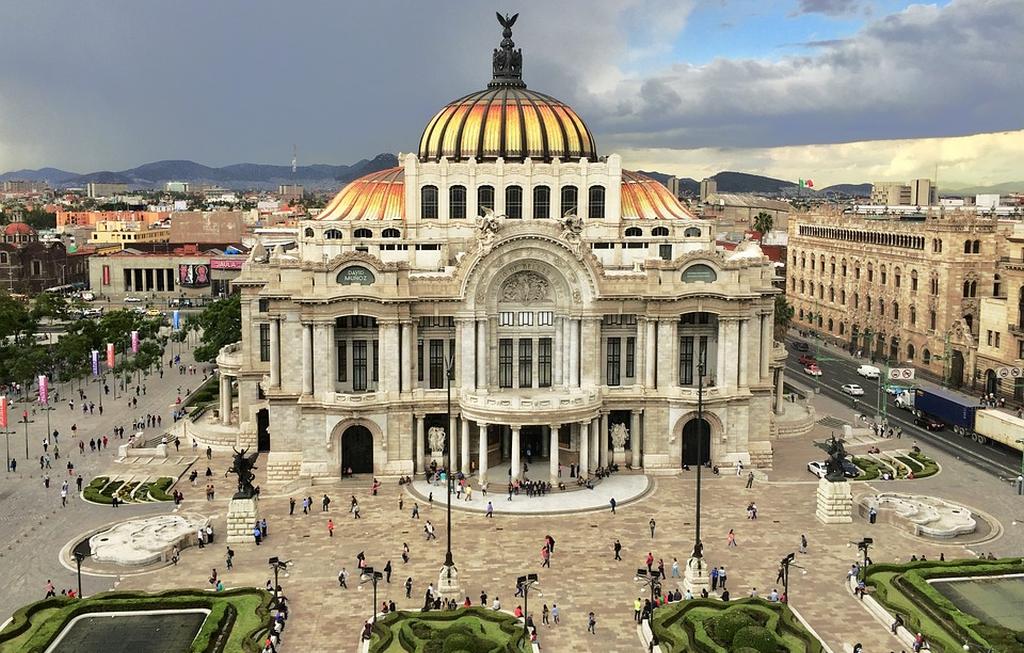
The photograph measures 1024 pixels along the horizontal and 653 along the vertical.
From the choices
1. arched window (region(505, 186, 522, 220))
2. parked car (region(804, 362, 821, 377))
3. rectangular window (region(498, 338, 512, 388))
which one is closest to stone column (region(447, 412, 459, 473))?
rectangular window (region(498, 338, 512, 388))

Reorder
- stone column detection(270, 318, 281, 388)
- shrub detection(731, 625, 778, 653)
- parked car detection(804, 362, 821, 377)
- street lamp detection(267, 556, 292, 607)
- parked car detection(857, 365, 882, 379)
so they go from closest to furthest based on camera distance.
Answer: shrub detection(731, 625, 778, 653), street lamp detection(267, 556, 292, 607), stone column detection(270, 318, 281, 388), parked car detection(857, 365, 882, 379), parked car detection(804, 362, 821, 377)

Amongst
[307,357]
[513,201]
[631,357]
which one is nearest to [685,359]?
[631,357]

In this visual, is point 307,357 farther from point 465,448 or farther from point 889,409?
point 889,409

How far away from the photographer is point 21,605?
1978 inches

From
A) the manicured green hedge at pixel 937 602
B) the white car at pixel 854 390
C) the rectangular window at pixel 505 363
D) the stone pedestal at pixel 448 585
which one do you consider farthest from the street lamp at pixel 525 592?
the white car at pixel 854 390

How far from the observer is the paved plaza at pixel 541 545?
49.7 m

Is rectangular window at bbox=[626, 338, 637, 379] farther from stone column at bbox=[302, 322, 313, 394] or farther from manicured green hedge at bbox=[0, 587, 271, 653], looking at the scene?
manicured green hedge at bbox=[0, 587, 271, 653]

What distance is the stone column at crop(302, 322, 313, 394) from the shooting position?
7125cm

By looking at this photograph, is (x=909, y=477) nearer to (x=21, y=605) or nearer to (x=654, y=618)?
(x=654, y=618)

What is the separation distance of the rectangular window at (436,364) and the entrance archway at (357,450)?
614 cm

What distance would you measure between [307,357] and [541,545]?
2344 cm

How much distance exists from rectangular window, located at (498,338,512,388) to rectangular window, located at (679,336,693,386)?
13.2 meters

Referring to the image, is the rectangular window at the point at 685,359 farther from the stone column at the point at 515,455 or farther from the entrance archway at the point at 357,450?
the entrance archway at the point at 357,450

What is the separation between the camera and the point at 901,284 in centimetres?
12075
